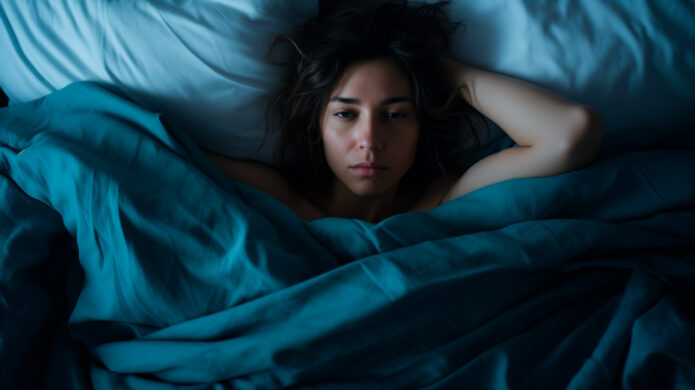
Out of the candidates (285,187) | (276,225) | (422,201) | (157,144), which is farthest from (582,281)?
(157,144)

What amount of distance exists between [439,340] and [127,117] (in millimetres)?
655

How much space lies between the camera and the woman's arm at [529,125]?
800 mm

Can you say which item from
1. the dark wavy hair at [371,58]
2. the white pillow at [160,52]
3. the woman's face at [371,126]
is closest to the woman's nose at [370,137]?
the woman's face at [371,126]

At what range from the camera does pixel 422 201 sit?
3.58ft

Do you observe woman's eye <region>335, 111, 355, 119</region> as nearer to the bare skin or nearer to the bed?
the bare skin

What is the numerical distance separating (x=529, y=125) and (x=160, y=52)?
0.70m

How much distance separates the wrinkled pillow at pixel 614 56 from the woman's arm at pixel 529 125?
0.07 metres

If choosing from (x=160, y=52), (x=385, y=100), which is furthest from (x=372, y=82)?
(x=160, y=52)

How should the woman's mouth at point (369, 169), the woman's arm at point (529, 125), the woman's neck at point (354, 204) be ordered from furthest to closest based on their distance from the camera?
the woman's neck at point (354, 204)
the woman's mouth at point (369, 169)
the woman's arm at point (529, 125)

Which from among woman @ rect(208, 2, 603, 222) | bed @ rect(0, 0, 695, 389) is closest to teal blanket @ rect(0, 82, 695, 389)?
bed @ rect(0, 0, 695, 389)

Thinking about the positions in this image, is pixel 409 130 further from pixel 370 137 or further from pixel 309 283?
pixel 309 283

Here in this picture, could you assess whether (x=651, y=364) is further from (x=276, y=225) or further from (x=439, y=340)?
(x=276, y=225)

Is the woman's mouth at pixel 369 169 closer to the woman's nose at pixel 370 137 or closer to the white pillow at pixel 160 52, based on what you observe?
the woman's nose at pixel 370 137

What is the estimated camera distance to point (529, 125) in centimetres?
84
